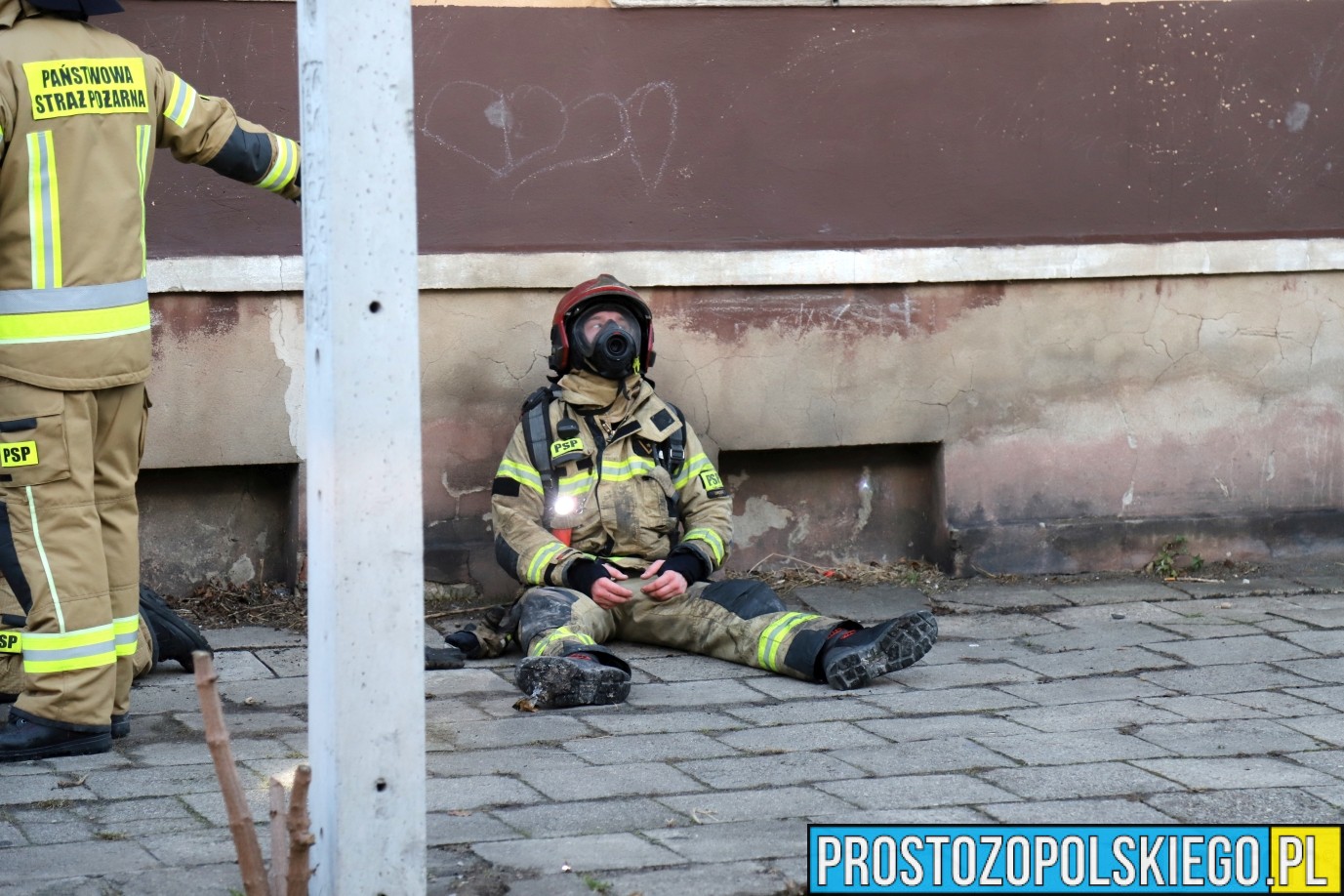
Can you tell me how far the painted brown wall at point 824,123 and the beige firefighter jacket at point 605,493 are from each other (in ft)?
2.69

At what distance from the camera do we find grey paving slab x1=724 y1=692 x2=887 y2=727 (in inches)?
191

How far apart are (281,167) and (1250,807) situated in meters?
3.01

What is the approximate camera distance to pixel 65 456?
4395 mm

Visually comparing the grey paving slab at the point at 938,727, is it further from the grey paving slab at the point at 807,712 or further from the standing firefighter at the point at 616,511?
the standing firefighter at the point at 616,511

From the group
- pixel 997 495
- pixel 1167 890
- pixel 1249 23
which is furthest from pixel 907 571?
pixel 1167 890

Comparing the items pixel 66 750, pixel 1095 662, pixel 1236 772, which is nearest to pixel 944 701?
pixel 1095 662

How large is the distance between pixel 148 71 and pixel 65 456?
41.2 inches

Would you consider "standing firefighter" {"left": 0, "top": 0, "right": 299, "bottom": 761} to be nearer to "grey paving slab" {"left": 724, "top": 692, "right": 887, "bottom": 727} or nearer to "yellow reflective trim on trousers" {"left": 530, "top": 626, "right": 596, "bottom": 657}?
"yellow reflective trim on trousers" {"left": 530, "top": 626, "right": 596, "bottom": 657}

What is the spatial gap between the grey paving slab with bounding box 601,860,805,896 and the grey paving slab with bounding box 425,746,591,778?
80cm

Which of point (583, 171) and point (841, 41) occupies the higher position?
point (841, 41)

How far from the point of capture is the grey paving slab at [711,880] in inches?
136

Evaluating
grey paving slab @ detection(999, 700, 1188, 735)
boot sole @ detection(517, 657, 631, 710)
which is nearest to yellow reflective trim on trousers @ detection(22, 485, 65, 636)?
boot sole @ detection(517, 657, 631, 710)

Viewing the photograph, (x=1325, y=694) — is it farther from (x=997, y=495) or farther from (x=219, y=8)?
(x=219, y=8)

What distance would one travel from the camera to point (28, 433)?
4359 millimetres
